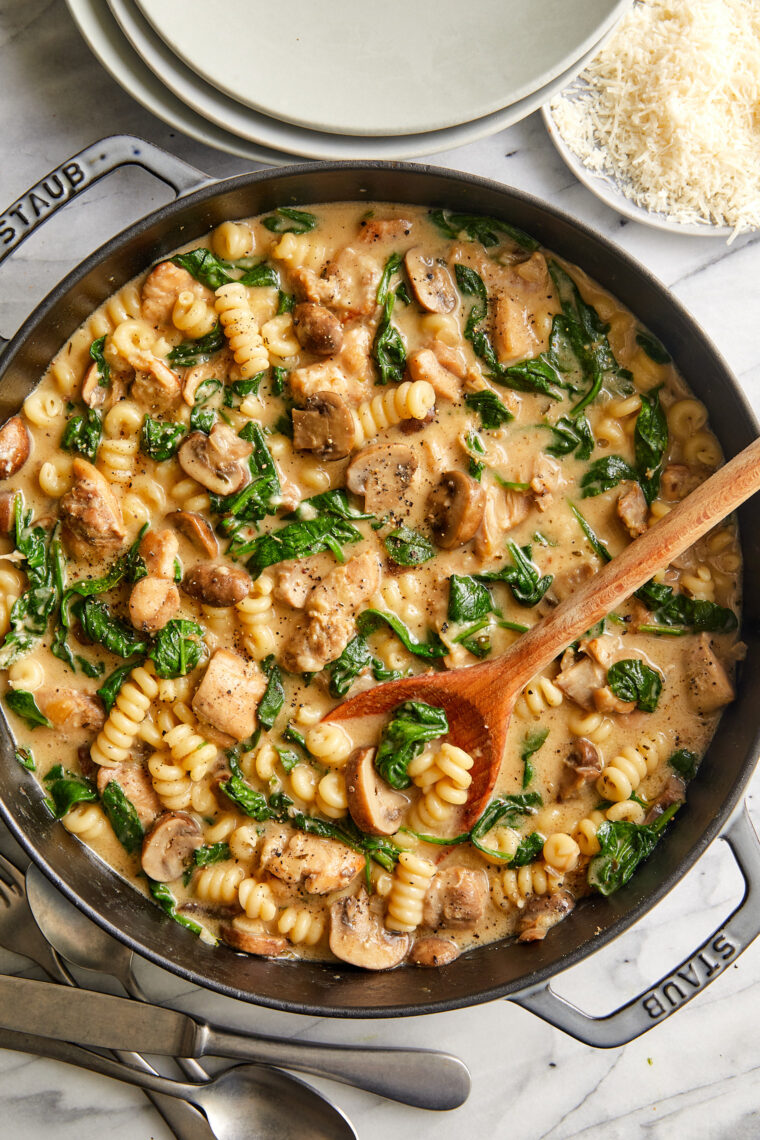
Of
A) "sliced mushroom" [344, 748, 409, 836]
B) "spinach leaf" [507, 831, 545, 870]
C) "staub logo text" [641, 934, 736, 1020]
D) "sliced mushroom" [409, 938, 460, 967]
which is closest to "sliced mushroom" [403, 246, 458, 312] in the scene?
"sliced mushroom" [344, 748, 409, 836]

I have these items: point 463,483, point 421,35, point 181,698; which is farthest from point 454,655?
point 421,35

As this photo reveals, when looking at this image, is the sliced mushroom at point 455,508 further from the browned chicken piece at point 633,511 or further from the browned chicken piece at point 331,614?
the browned chicken piece at point 633,511

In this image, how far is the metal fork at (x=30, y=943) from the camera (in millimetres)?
3645

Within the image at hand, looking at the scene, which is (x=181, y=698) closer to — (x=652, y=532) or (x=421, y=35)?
(x=652, y=532)

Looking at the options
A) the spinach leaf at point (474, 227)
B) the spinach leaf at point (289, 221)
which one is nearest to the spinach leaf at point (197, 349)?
the spinach leaf at point (289, 221)

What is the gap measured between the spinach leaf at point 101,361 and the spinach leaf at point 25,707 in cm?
128

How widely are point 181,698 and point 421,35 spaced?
2.81m

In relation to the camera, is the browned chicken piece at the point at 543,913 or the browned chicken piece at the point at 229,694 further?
the browned chicken piece at the point at 543,913

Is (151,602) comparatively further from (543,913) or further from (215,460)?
(543,913)

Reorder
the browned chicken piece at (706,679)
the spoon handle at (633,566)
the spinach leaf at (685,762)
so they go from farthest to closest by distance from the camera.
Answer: the spinach leaf at (685,762) < the browned chicken piece at (706,679) < the spoon handle at (633,566)

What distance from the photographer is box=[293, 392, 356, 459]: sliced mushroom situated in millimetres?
3547

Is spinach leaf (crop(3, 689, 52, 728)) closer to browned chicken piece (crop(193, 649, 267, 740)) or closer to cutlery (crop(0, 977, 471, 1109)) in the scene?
browned chicken piece (crop(193, 649, 267, 740))

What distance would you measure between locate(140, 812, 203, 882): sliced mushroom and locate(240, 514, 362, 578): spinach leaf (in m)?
1.04

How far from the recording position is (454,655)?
366 cm
